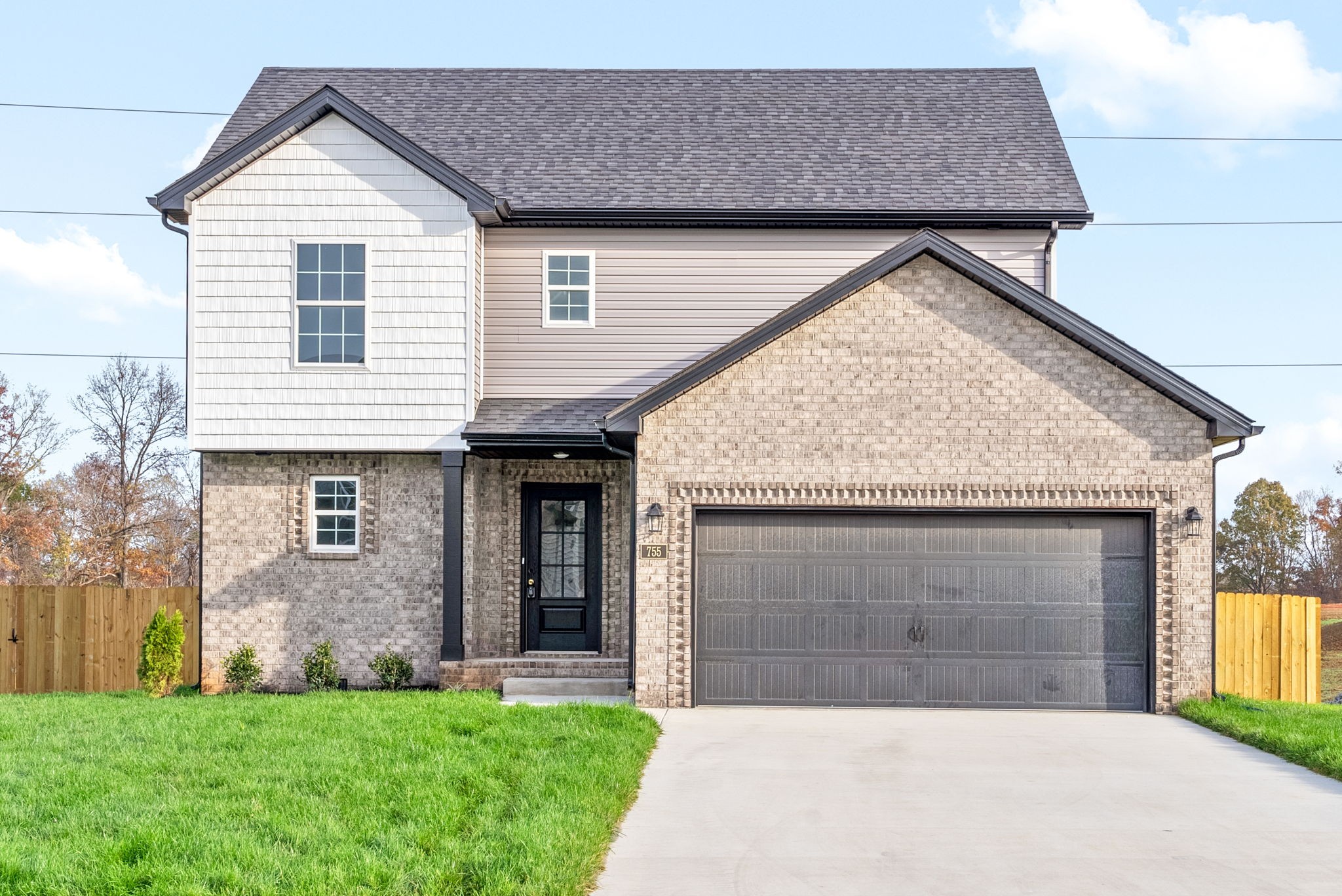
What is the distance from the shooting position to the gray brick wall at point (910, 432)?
13.9 metres

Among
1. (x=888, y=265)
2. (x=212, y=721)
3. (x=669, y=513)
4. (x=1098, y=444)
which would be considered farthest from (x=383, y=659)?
(x=1098, y=444)

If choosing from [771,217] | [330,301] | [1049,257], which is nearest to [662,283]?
[771,217]

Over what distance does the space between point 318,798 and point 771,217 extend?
428 inches

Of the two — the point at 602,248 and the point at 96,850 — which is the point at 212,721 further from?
the point at 602,248

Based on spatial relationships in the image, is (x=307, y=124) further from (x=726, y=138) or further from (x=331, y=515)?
(x=726, y=138)

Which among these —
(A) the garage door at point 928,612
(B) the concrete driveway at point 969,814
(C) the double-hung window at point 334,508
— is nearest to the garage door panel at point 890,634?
(A) the garage door at point 928,612

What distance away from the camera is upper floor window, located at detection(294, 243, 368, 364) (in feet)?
52.1

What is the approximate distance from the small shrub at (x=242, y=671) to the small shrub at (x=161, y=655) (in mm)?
689

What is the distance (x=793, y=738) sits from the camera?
11.9 m

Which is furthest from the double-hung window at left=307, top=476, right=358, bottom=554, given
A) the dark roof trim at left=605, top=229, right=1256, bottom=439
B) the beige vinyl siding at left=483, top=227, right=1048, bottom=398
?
the dark roof trim at left=605, top=229, right=1256, bottom=439

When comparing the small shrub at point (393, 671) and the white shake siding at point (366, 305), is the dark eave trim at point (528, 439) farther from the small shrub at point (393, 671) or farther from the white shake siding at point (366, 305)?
the small shrub at point (393, 671)

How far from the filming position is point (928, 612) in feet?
46.1

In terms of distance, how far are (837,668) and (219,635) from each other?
837 centimetres

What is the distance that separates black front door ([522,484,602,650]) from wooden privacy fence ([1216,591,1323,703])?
27.9 feet
